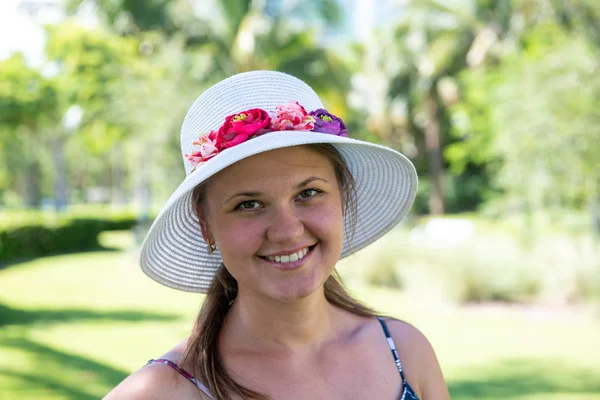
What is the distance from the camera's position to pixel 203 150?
A: 1.81m

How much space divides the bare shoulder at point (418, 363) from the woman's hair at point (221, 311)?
0.44 ft

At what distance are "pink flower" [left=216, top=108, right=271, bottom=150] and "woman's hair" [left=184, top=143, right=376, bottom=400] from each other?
127 mm

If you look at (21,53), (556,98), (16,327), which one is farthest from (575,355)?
(21,53)

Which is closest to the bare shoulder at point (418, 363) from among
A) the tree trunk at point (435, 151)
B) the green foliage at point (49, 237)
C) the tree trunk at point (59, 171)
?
the green foliage at point (49, 237)

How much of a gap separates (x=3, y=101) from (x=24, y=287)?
13.0 m

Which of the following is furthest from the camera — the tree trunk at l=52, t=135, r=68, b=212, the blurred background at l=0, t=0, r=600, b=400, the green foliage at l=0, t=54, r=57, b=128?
the tree trunk at l=52, t=135, r=68, b=212

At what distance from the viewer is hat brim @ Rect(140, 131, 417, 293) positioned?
203 centimetres

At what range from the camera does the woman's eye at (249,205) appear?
174 centimetres

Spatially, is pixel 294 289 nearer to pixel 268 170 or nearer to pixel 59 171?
pixel 268 170

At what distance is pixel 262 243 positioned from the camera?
1.72 metres

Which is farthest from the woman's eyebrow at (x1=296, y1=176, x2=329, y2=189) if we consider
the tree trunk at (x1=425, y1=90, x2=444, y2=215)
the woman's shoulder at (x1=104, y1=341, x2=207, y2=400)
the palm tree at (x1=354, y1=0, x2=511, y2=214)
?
the tree trunk at (x1=425, y1=90, x2=444, y2=215)

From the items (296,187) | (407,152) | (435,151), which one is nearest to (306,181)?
(296,187)

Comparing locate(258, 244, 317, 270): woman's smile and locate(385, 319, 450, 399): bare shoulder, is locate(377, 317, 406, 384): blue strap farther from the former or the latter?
locate(258, 244, 317, 270): woman's smile

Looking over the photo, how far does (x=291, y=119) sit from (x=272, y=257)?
359 millimetres
